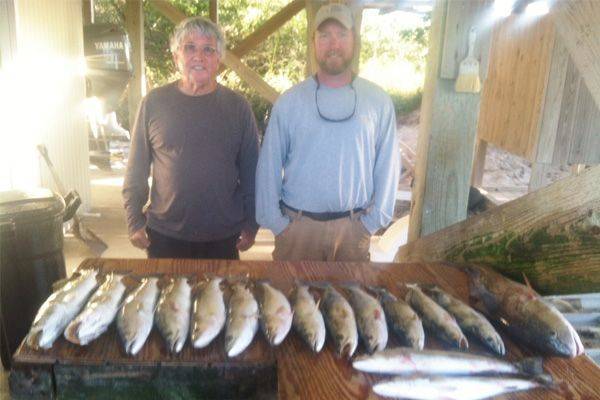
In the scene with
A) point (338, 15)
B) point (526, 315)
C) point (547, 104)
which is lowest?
point (526, 315)

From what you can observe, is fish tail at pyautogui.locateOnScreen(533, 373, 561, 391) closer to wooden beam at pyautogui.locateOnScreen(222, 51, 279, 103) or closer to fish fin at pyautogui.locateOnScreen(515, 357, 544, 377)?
fish fin at pyautogui.locateOnScreen(515, 357, 544, 377)

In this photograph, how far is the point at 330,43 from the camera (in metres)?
3.20

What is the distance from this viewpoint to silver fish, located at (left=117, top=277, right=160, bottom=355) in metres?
1.82

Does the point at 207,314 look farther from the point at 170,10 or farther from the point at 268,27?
the point at 268,27

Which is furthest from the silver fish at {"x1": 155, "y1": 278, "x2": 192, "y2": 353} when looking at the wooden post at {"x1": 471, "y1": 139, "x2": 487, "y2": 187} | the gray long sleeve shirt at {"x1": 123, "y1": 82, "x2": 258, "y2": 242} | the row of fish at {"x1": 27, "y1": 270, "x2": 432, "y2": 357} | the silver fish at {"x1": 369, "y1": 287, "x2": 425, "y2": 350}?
the wooden post at {"x1": 471, "y1": 139, "x2": 487, "y2": 187}

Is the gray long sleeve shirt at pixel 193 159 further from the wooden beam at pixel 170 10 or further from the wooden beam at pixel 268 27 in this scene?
the wooden beam at pixel 268 27

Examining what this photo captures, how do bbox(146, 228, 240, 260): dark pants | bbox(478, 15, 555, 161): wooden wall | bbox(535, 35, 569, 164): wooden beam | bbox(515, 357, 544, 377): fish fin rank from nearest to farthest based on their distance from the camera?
bbox(515, 357, 544, 377): fish fin
bbox(146, 228, 240, 260): dark pants
bbox(535, 35, 569, 164): wooden beam
bbox(478, 15, 555, 161): wooden wall

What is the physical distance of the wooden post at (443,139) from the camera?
2584mm

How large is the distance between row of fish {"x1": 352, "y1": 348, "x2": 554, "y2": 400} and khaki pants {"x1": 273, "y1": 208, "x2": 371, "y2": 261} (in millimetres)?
1499

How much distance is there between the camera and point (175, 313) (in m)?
1.98

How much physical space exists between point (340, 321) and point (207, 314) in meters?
0.51

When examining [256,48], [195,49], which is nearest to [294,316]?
[195,49]

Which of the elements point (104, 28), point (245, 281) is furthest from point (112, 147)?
point (245, 281)

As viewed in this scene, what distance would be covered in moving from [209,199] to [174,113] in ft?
2.00
